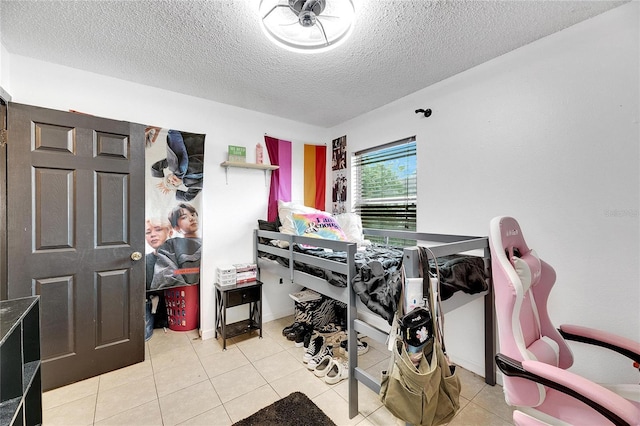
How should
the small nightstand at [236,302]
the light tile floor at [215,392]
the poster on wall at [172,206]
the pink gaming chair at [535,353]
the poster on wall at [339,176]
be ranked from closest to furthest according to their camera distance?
the pink gaming chair at [535,353], the light tile floor at [215,392], the poster on wall at [172,206], the small nightstand at [236,302], the poster on wall at [339,176]

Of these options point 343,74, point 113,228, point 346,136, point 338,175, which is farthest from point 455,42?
point 113,228

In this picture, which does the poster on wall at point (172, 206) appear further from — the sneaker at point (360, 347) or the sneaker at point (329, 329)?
the sneaker at point (360, 347)

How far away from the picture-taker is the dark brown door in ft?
5.89

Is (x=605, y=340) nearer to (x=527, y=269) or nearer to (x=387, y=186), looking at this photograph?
(x=527, y=269)

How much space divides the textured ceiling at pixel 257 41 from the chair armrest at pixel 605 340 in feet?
5.73

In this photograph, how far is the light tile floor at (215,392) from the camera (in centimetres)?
160

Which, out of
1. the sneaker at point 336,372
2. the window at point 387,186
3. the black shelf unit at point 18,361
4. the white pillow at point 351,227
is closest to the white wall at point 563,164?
the window at point 387,186

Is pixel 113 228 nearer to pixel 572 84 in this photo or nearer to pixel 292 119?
pixel 292 119

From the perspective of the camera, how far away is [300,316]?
8.97 feet

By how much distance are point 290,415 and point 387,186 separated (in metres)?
2.16

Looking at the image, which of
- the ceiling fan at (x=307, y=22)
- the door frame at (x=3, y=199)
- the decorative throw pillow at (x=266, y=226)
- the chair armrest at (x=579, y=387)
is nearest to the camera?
the chair armrest at (x=579, y=387)

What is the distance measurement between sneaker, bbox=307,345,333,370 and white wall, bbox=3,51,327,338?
101 centimetres

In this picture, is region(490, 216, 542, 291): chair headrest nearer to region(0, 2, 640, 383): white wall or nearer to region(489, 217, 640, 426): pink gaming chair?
region(489, 217, 640, 426): pink gaming chair

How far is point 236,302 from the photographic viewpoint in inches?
101
